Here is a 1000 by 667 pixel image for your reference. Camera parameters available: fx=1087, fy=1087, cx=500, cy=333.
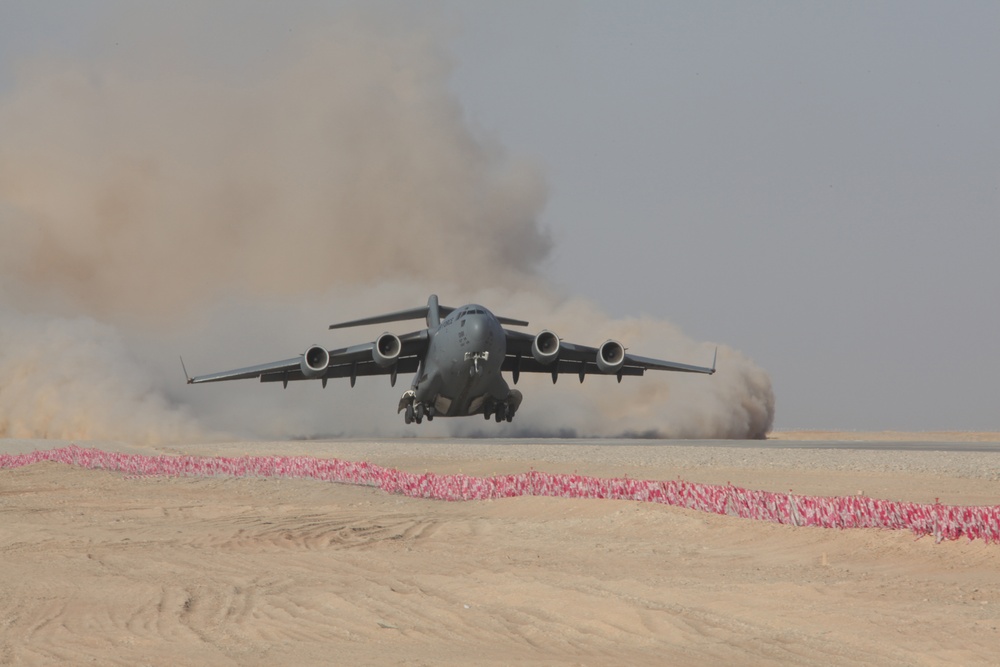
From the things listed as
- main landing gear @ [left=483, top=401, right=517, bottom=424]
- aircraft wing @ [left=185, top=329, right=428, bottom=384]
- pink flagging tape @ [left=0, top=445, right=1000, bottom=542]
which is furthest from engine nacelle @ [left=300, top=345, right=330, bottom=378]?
main landing gear @ [left=483, top=401, right=517, bottom=424]

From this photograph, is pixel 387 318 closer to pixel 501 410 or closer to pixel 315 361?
pixel 315 361

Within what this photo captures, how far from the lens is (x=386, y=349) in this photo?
3322cm

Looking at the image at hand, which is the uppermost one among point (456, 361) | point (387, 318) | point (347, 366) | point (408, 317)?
point (408, 317)

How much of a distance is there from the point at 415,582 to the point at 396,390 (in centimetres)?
5059

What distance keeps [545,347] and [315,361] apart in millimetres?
7044

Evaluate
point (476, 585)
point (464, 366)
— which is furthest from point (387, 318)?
point (476, 585)

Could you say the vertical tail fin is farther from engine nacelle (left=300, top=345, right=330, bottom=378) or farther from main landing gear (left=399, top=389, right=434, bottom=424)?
engine nacelle (left=300, top=345, right=330, bottom=378)

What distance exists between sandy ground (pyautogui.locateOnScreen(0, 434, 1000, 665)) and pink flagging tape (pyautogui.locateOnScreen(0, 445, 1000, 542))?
447mm

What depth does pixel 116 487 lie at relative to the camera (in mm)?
29062

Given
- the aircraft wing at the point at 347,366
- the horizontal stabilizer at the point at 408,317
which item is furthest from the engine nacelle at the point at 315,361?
the horizontal stabilizer at the point at 408,317

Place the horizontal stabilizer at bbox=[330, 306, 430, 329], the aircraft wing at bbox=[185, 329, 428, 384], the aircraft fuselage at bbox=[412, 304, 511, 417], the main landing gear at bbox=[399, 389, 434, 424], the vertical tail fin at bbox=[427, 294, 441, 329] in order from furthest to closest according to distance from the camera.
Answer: the vertical tail fin at bbox=[427, 294, 441, 329] → the aircraft wing at bbox=[185, 329, 428, 384] → the main landing gear at bbox=[399, 389, 434, 424] → the horizontal stabilizer at bbox=[330, 306, 430, 329] → the aircraft fuselage at bbox=[412, 304, 511, 417]

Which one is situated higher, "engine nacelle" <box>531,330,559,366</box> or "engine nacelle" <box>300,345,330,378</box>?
"engine nacelle" <box>531,330,559,366</box>

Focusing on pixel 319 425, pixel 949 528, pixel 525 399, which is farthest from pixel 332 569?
pixel 525 399

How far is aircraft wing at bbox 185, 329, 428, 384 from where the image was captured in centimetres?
3522
